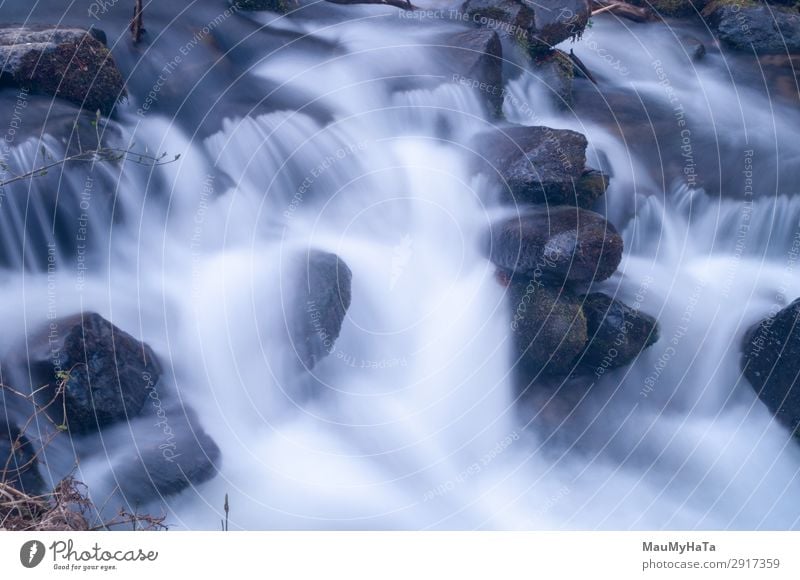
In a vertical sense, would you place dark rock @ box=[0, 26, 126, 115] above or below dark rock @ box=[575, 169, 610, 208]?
above

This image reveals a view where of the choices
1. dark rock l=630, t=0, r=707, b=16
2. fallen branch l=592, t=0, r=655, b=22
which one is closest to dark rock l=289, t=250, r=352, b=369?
fallen branch l=592, t=0, r=655, b=22

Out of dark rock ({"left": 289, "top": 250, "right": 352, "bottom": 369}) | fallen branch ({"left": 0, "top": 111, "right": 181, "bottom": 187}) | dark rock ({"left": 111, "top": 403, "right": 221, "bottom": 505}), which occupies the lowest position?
dark rock ({"left": 111, "top": 403, "right": 221, "bottom": 505})

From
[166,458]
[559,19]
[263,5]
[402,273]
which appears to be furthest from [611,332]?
[263,5]

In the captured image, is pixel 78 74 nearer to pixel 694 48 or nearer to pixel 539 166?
pixel 539 166

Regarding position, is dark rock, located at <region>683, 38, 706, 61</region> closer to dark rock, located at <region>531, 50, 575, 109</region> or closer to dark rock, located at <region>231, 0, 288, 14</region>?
dark rock, located at <region>531, 50, 575, 109</region>

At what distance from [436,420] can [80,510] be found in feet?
3.16

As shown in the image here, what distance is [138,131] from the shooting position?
2252 millimetres

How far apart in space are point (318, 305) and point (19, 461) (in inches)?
34.1

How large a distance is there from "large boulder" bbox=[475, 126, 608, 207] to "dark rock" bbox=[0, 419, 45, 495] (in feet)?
4.84

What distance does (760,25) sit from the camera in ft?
8.49

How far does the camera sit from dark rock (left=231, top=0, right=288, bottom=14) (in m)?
2.30

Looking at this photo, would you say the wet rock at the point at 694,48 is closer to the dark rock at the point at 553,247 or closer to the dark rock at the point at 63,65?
the dark rock at the point at 553,247
